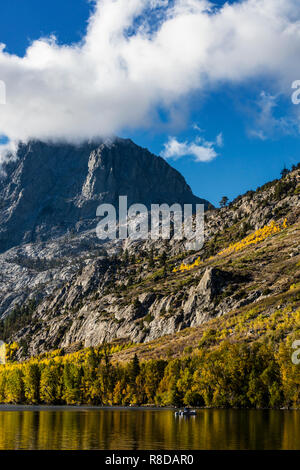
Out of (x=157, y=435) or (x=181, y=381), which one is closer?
(x=157, y=435)

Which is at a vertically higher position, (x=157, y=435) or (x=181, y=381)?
(x=181, y=381)

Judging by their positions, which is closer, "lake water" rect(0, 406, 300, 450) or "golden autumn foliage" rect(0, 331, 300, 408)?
"lake water" rect(0, 406, 300, 450)

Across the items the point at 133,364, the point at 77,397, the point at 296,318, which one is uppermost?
the point at 296,318

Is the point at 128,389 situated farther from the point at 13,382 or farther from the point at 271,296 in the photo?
the point at 271,296

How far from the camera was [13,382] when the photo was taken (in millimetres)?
184625

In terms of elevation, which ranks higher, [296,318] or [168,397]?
[296,318]

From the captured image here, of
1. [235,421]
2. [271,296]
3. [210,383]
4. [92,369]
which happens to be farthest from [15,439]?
[271,296]

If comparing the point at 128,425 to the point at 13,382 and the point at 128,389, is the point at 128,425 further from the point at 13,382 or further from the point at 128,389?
the point at 13,382

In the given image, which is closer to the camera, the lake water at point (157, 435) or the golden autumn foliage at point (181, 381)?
the lake water at point (157, 435)

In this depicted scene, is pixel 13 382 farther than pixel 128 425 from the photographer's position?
Yes
